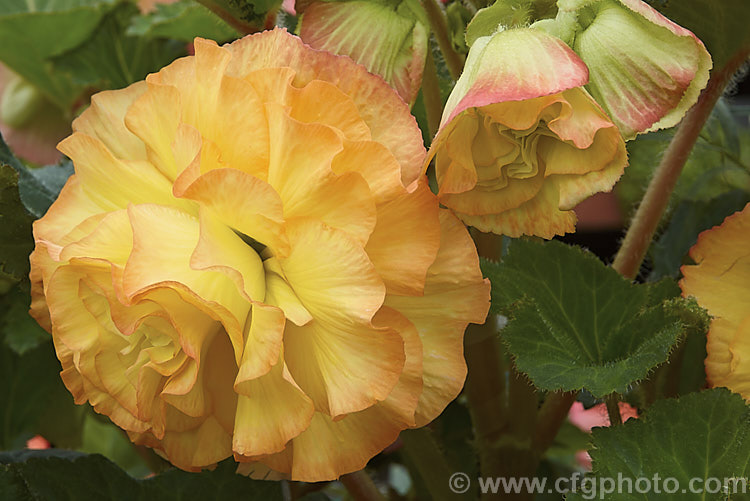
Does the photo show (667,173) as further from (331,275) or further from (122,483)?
(122,483)

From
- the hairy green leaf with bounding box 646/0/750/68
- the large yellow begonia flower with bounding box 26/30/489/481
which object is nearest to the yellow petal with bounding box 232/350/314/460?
the large yellow begonia flower with bounding box 26/30/489/481

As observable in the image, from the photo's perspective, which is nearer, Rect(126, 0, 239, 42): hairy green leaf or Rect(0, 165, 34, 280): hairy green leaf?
Rect(0, 165, 34, 280): hairy green leaf

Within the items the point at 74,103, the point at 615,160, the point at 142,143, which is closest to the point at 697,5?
the point at 615,160

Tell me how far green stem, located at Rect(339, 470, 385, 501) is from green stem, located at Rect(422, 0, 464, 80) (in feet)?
0.68

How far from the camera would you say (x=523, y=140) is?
11.6 inches

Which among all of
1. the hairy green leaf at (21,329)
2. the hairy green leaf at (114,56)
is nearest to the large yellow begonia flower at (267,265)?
the hairy green leaf at (21,329)

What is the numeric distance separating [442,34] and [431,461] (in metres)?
0.22

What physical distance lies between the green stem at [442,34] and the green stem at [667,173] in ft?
0.39

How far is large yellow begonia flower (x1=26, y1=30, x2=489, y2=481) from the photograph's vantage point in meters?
0.28

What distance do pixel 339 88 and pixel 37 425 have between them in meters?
0.49

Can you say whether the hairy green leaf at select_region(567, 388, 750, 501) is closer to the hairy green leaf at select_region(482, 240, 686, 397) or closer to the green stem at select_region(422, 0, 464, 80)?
the hairy green leaf at select_region(482, 240, 686, 397)

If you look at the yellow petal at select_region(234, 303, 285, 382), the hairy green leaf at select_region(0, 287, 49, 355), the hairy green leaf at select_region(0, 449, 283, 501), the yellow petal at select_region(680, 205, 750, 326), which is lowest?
the hairy green leaf at select_region(0, 287, 49, 355)

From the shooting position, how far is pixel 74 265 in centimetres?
Answer: 29

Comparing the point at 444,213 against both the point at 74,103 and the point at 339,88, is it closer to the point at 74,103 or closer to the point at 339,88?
the point at 339,88
